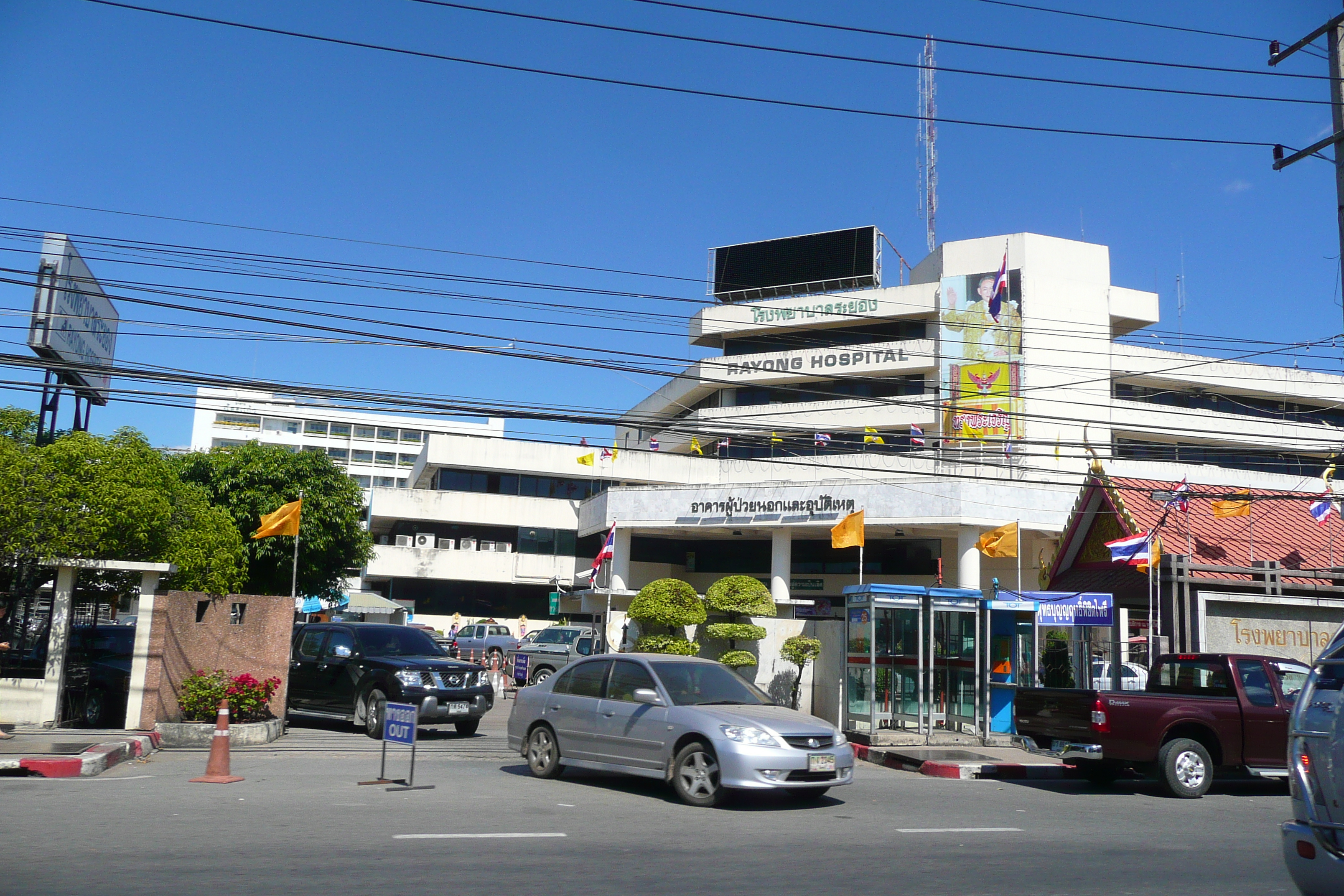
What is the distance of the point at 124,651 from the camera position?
17.5m

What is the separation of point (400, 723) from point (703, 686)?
3317mm

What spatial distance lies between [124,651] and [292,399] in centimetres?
7054

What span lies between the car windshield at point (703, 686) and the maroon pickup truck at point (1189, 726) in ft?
13.8

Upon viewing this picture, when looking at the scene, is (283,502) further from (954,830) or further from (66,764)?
(954,830)

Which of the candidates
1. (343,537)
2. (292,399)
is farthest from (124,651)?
(292,399)

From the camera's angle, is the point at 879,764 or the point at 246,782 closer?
the point at 246,782

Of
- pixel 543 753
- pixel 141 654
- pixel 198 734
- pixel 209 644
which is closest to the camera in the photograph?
pixel 543 753

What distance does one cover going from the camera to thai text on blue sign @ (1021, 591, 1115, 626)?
732 inches

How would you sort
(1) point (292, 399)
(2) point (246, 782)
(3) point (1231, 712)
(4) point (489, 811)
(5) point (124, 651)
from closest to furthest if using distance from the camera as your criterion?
(4) point (489, 811), (2) point (246, 782), (3) point (1231, 712), (5) point (124, 651), (1) point (292, 399)

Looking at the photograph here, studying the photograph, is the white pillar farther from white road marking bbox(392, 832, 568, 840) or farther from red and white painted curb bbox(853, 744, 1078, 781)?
red and white painted curb bbox(853, 744, 1078, 781)

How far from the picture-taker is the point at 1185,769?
13164mm

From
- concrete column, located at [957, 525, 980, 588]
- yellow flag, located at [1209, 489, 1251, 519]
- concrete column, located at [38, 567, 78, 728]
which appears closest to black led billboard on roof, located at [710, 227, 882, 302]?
concrete column, located at [957, 525, 980, 588]

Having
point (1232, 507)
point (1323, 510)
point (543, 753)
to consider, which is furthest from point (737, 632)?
point (1323, 510)

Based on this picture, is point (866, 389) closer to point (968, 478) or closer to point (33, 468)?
point (968, 478)
